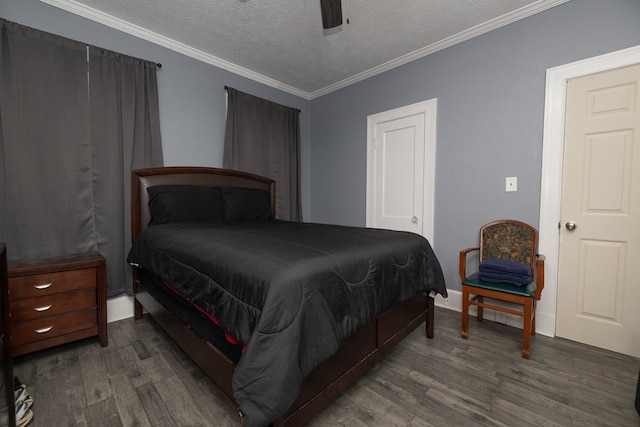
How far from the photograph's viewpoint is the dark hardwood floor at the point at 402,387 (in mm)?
1325

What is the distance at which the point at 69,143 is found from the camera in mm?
2195

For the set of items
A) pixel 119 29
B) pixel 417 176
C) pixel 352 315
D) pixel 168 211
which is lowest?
pixel 352 315

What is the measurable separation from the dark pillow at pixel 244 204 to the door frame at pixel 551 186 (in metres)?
2.63

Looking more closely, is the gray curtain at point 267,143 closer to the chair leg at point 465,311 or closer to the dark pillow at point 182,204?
the dark pillow at point 182,204

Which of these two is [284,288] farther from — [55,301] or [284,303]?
[55,301]

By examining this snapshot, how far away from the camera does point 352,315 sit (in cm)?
128

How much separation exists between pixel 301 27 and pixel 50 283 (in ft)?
9.12

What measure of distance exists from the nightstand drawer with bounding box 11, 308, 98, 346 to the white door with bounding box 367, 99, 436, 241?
9.24 ft

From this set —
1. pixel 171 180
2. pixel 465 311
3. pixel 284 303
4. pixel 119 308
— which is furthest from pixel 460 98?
pixel 119 308

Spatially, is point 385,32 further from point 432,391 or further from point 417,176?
point 432,391

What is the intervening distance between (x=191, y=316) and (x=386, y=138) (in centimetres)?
274

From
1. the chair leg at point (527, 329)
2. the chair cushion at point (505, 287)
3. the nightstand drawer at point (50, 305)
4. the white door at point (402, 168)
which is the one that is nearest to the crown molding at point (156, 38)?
the white door at point (402, 168)

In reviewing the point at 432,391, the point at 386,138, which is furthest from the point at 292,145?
the point at 432,391

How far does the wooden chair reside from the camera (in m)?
1.86
